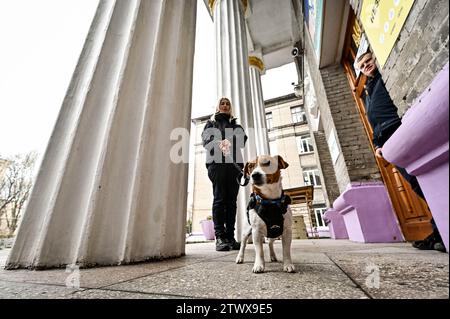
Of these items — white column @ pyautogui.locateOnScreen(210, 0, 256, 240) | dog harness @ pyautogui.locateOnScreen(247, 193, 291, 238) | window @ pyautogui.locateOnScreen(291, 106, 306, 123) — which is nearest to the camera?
dog harness @ pyautogui.locateOnScreen(247, 193, 291, 238)

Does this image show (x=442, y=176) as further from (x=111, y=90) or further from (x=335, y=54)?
(x=335, y=54)

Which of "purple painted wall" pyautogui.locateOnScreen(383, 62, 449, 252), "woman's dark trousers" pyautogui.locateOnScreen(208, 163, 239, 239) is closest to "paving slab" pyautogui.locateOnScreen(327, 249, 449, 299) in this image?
→ "purple painted wall" pyautogui.locateOnScreen(383, 62, 449, 252)

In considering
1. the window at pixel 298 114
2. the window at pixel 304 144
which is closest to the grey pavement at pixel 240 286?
the window at pixel 304 144

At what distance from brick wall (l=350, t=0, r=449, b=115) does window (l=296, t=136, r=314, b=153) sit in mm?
12807

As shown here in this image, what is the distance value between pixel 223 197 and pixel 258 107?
15.3ft

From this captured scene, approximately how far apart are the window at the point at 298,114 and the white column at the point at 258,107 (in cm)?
827

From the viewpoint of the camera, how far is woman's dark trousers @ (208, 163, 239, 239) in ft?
7.04

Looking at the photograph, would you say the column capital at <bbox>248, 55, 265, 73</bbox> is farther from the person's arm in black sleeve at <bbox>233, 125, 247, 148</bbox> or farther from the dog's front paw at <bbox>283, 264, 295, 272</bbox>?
the dog's front paw at <bbox>283, 264, 295, 272</bbox>

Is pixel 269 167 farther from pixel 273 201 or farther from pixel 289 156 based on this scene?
pixel 289 156

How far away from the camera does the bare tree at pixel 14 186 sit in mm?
5363

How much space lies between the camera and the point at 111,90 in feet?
4.84

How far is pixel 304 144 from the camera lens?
44.8 ft
